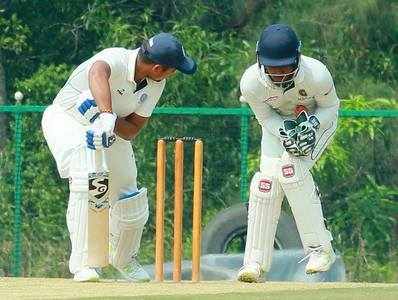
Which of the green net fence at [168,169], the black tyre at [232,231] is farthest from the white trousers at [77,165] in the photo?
the green net fence at [168,169]

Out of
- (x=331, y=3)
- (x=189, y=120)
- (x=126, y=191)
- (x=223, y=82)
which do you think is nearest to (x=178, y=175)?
(x=126, y=191)

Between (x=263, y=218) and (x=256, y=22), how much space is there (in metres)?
9.12

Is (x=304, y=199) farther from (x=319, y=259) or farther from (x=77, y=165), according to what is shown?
(x=77, y=165)

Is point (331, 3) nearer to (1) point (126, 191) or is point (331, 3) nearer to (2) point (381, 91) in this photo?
(2) point (381, 91)

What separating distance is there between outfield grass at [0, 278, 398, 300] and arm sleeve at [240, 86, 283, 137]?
0.91 m

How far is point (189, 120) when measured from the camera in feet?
48.5

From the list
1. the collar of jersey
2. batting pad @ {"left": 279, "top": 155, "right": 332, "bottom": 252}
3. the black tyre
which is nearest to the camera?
the collar of jersey

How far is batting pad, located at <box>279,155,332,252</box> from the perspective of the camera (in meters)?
10.1

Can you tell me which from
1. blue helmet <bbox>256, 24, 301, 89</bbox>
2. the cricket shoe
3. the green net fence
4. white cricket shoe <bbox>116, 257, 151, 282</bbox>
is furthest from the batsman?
the green net fence

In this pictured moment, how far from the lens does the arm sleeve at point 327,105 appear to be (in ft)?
33.3

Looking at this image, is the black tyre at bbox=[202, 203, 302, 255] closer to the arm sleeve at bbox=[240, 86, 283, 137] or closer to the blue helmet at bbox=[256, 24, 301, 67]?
the arm sleeve at bbox=[240, 86, 283, 137]

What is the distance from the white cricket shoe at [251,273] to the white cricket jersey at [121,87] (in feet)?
3.51

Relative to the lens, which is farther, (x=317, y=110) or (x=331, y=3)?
(x=331, y=3)

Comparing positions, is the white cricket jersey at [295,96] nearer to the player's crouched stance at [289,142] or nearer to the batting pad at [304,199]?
the player's crouched stance at [289,142]
